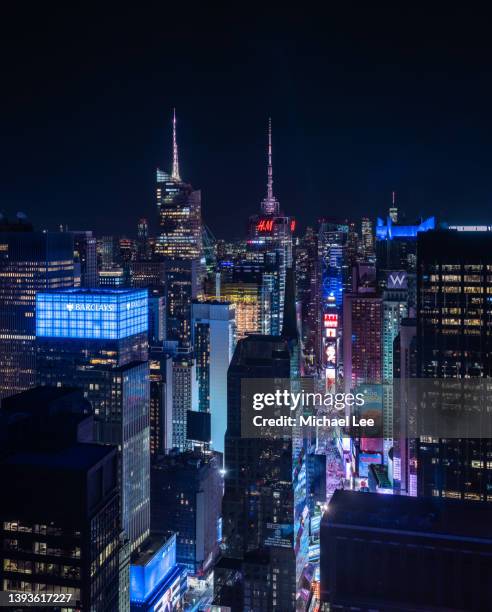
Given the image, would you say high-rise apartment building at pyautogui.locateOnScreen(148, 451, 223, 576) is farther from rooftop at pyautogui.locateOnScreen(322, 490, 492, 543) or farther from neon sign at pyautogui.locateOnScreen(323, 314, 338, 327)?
neon sign at pyautogui.locateOnScreen(323, 314, 338, 327)

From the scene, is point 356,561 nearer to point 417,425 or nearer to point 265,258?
point 417,425

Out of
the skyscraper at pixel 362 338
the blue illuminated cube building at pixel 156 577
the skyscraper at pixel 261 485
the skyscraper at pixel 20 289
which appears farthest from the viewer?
the skyscraper at pixel 362 338

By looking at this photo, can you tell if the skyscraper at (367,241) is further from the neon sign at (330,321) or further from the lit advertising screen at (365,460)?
the lit advertising screen at (365,460)

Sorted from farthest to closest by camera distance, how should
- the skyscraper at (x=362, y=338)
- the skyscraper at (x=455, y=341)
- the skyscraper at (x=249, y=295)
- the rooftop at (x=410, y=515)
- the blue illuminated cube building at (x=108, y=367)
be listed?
the skyscraper at (x=249, y=295), the skyscraper at (x=362, y=338), the blue illuminated cube building at (x=108, y=367), the skyscraper at (x=455, y=341), the rooftop at (x=410, y=515)

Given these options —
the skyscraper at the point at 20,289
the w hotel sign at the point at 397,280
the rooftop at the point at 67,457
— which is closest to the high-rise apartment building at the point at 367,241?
the w hotel sign at the point at 397,280

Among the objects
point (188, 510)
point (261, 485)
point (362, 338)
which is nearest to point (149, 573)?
point (261, 485)

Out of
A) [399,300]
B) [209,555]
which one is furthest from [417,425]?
[399,300]

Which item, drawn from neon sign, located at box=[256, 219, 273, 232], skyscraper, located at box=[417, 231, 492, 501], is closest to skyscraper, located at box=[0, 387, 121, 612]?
skyscraper, located at box=[417, 231, 492, 501]
